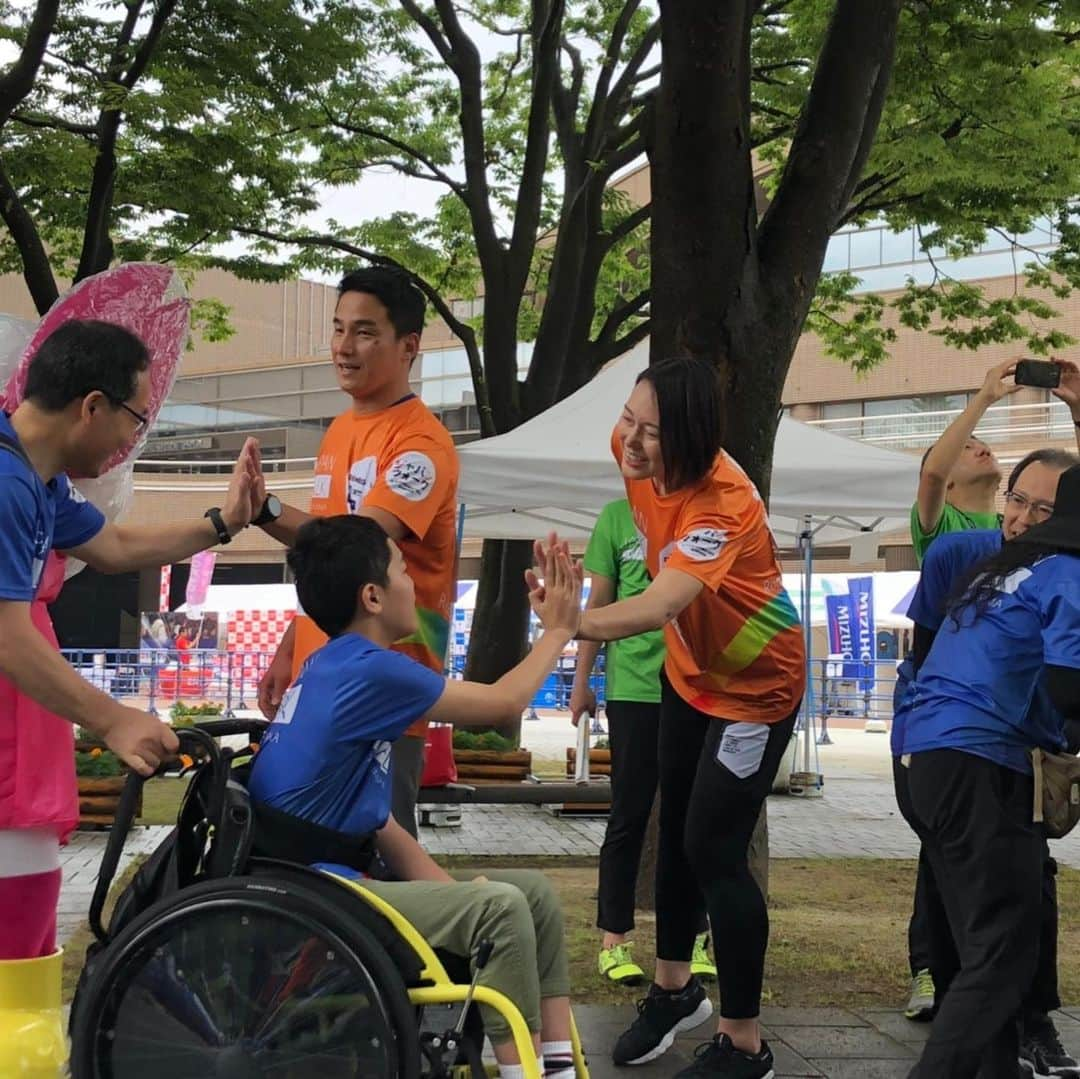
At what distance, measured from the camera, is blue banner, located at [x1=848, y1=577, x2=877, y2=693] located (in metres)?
22.1

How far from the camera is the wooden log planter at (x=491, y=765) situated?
466 inches

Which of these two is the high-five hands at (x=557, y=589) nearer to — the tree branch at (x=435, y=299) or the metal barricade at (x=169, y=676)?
the tree branch at (x=435, y=299)

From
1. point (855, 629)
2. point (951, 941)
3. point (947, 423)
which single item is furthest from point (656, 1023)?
point (947, 423)

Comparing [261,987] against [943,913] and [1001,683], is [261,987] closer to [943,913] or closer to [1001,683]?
[1001,683]

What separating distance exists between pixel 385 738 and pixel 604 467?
5.85 m

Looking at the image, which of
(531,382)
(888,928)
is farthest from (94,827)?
(531,382)

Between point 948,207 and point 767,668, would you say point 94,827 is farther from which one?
point 948,207

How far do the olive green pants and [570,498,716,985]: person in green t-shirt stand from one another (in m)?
2.43

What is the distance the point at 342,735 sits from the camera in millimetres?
3047

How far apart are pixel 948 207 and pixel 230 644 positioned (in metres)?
18.4

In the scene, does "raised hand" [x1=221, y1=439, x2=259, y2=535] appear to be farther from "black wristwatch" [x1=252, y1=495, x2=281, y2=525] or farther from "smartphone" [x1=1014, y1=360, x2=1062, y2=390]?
"smartphone" [x1=1014, y1=360, x2=1062, y2=390]

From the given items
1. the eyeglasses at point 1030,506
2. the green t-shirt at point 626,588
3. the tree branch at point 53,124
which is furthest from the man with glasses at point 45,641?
the tree branch at point 53,124

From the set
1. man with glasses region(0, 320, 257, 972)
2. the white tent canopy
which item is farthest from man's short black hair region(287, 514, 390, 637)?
the white tent canopy

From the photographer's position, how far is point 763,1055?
3977 millimetres
